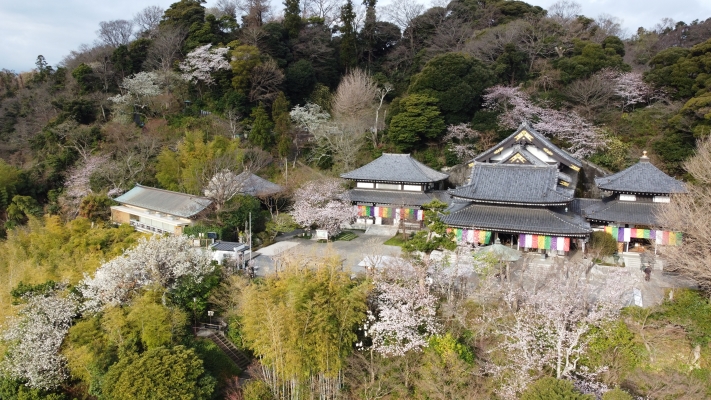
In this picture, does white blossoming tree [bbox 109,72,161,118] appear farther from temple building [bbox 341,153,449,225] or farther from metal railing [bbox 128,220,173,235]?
temple building [bbox 341,153,449,225]

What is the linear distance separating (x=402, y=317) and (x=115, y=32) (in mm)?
40928

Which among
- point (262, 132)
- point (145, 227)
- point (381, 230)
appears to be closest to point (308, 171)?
point (262, 132)

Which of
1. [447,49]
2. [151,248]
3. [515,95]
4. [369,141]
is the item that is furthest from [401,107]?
[151,248]

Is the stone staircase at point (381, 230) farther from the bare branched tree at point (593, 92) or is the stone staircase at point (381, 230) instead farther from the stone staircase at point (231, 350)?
the bare branched tree at point (593, 92)

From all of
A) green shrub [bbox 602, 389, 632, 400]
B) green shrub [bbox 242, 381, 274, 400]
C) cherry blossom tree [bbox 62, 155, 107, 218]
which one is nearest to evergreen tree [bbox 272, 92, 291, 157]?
cherry blossom tree [bbox 62, 155, 107, 218]

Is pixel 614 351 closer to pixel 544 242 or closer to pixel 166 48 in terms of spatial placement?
Result: pixel 544 242

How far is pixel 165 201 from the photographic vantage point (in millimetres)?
22188

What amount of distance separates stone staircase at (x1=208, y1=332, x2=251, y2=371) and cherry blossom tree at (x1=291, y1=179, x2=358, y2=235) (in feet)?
26.6

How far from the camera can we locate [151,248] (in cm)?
1414

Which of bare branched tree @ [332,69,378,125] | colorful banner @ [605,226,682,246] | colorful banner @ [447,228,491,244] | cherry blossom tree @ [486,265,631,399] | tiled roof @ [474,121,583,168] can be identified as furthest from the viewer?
bare branched tree @ [332,69,378,125]

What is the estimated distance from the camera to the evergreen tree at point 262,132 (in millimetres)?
Result: 28688

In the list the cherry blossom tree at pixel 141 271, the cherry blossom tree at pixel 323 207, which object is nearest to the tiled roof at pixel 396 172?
the cherry blossom tree at pixel 323 207

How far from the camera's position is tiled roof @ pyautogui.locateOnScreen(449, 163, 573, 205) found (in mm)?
18141

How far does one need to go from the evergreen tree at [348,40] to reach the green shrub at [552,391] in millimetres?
30777
